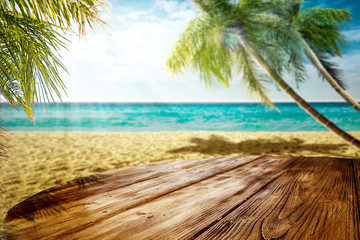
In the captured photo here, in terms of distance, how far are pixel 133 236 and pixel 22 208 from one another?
0.40m

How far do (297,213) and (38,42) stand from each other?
1.44m

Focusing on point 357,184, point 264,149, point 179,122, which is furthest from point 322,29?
point 179,122

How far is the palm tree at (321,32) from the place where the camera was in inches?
175

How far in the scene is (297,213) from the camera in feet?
1.84

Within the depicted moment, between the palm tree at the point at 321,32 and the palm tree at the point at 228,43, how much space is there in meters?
0.51

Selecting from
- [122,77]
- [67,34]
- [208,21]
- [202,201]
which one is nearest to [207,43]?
[208,21]

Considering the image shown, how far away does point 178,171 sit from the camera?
0.96 metres

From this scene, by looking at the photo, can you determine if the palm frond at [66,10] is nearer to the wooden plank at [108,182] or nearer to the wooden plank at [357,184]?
the wooden plank at [108,182]

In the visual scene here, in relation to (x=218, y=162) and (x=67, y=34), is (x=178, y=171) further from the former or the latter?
(x=67, y=34)

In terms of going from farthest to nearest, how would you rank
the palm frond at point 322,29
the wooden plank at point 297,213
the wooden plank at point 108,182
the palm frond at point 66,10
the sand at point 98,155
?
the palm frond at point 322,29
the sand at point 98,155
the palm frond at point 66,10
the wooden plank at point 108,182
the wooden plank at point 297,213

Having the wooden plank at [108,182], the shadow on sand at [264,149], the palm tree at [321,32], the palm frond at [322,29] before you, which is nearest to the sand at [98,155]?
the shadow on sand at [264,149]

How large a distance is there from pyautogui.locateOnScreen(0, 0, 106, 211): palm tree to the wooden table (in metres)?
0.65

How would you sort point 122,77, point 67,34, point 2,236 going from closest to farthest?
point 2,236
point 67,34
point 122,77

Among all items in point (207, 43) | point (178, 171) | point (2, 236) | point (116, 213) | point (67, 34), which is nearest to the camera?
point (2, 236)
